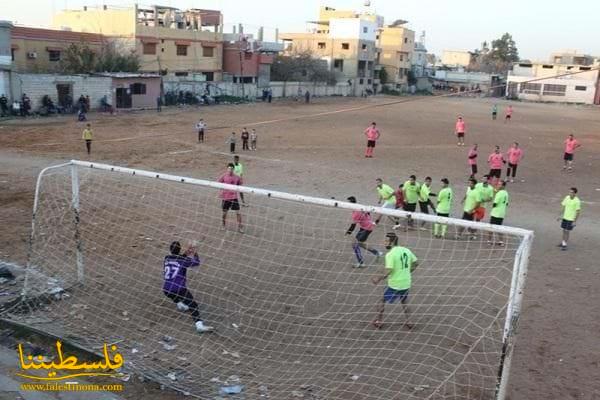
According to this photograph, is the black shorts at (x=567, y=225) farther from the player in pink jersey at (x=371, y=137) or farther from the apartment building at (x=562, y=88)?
the apartment building at (x=562, y=88)

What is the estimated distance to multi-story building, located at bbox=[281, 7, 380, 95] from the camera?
67.6m

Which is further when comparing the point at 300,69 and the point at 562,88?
the point at 562,88

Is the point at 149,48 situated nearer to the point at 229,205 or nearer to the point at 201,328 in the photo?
the point at 229,205

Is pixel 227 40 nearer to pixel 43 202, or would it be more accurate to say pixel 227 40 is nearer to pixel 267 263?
pixel 43 202

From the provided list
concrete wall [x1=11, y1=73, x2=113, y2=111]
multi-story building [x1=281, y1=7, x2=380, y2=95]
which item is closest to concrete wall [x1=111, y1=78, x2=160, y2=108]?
concrete wall [x1=11, y1=73, x2=113, y2=111]

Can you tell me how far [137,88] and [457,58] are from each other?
333 ft

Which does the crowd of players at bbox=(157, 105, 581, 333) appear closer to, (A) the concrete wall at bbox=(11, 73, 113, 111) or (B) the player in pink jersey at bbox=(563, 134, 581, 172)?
(B) the player in pink jersey at bbox=(563, 134, 581, 172)

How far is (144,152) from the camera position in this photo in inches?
805

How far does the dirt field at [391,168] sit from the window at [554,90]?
28413 millimetres

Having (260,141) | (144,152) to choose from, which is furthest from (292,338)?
(260,141)

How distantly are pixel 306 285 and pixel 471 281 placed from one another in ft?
8.97

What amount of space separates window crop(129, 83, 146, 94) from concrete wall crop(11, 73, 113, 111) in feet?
5.98

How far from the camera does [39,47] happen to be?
3662cm

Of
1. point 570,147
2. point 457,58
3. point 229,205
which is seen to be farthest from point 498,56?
point 229,205
